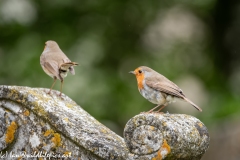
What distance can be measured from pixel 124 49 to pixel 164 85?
214 inches

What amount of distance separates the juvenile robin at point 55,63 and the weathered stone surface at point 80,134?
93 cm

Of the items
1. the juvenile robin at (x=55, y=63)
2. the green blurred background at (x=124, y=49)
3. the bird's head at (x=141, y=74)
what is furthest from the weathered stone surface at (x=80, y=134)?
the green blurred background at (x=124, y=49)

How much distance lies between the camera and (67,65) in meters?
5.02

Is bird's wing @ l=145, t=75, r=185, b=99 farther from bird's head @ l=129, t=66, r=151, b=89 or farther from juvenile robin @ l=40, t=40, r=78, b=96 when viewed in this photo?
juvenile robin @ l=40, t=40, r=78, b=96

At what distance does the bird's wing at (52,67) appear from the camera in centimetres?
510

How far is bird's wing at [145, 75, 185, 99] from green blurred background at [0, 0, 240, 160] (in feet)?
12.9

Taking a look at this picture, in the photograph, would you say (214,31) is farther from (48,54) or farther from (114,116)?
(48,54)

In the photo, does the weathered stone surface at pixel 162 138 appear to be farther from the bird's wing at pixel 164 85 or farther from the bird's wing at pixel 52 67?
the bird's wing at pixel 52 67

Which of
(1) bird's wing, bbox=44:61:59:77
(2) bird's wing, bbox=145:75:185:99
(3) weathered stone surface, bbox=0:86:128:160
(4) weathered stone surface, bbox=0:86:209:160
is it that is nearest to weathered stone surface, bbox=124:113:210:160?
(4) weathered stone surface, bbox=0:86:209:160

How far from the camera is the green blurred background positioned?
9.10 m

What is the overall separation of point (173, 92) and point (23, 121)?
134cm

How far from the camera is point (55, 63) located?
17.1ft

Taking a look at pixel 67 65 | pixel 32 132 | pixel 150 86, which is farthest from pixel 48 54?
pixel 32 132

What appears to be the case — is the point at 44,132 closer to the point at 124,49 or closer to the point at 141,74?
the point at 141,74
